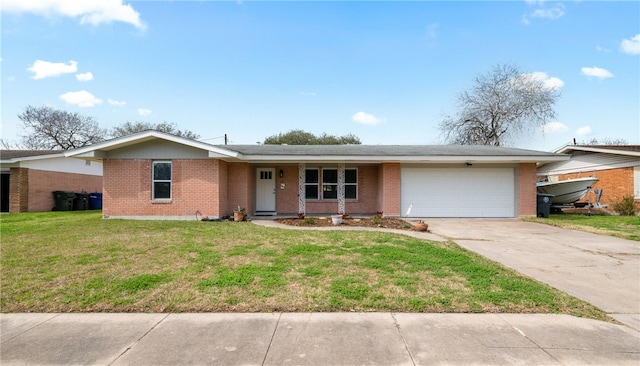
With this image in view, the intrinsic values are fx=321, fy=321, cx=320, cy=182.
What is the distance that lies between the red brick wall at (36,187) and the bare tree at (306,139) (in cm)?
2514

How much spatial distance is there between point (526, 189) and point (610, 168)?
7668mm

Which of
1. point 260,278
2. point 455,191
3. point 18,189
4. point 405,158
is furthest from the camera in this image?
point 18,189

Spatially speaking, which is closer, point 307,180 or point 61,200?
point 307,180

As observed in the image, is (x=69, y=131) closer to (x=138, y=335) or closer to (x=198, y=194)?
(x=198, y=194)

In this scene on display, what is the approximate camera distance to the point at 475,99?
32.7 m

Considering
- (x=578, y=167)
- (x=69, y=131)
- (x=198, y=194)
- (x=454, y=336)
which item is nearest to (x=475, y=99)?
(x=578, y=167)

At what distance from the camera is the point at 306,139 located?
41.9 meters

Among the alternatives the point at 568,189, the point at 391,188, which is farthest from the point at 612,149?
the point at 391,188

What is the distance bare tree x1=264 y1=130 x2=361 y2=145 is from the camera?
136 ft

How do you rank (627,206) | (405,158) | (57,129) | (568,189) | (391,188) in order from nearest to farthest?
1. (405,158)
2. (391,188)
3. (627,206)
4. (568,189)
5. (57,129)

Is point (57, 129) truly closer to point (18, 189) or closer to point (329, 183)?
point (18, 189)

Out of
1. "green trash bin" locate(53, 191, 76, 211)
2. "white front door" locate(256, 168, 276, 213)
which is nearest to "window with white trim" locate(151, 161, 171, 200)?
"white front door" locate(256, 168, 276, 213)

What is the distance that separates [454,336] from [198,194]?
11256mm

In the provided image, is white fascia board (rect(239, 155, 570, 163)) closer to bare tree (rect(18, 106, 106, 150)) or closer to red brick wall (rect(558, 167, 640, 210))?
red brick wall (rect(558, 167, 640, 210))
